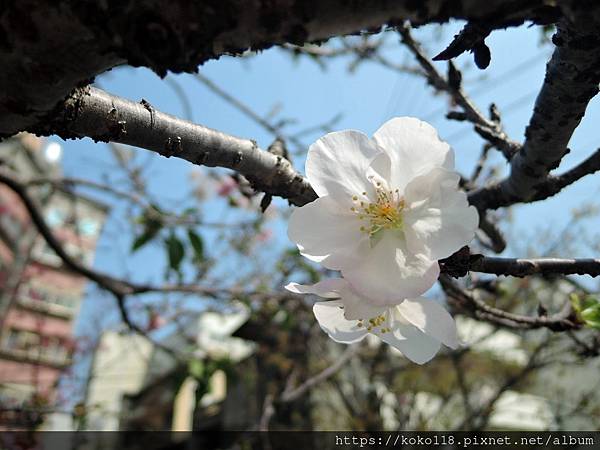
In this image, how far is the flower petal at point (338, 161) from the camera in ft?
3.23

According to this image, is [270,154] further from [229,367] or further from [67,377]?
[67,377]

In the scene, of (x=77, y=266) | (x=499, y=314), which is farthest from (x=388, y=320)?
(x=77, y=266)

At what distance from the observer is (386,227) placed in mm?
991

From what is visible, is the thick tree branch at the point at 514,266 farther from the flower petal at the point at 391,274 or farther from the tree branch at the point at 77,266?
the tree branch at the point at 77,266

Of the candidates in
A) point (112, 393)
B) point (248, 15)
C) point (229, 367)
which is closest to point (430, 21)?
point (248, 15)

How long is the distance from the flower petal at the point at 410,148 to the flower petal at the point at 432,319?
245mm

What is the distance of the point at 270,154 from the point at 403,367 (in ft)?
14.4

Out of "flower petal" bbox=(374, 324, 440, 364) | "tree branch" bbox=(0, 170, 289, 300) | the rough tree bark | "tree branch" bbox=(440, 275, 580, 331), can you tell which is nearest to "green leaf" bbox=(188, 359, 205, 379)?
"tree branch" bbox=(0, 170, 289, 300)

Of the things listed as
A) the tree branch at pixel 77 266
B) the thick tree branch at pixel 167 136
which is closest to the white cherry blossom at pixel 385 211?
the thick tree branch at pixel 167 136

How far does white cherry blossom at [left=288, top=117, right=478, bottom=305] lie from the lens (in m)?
0.87

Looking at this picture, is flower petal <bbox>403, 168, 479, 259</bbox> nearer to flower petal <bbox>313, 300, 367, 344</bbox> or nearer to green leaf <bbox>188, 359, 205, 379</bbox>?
flower petal <bbox>313, 300, 367, 344</bbox>

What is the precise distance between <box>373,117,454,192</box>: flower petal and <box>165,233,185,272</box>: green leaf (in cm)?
267

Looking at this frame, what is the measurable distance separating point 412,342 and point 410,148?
411 millimetres

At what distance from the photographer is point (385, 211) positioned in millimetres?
999
